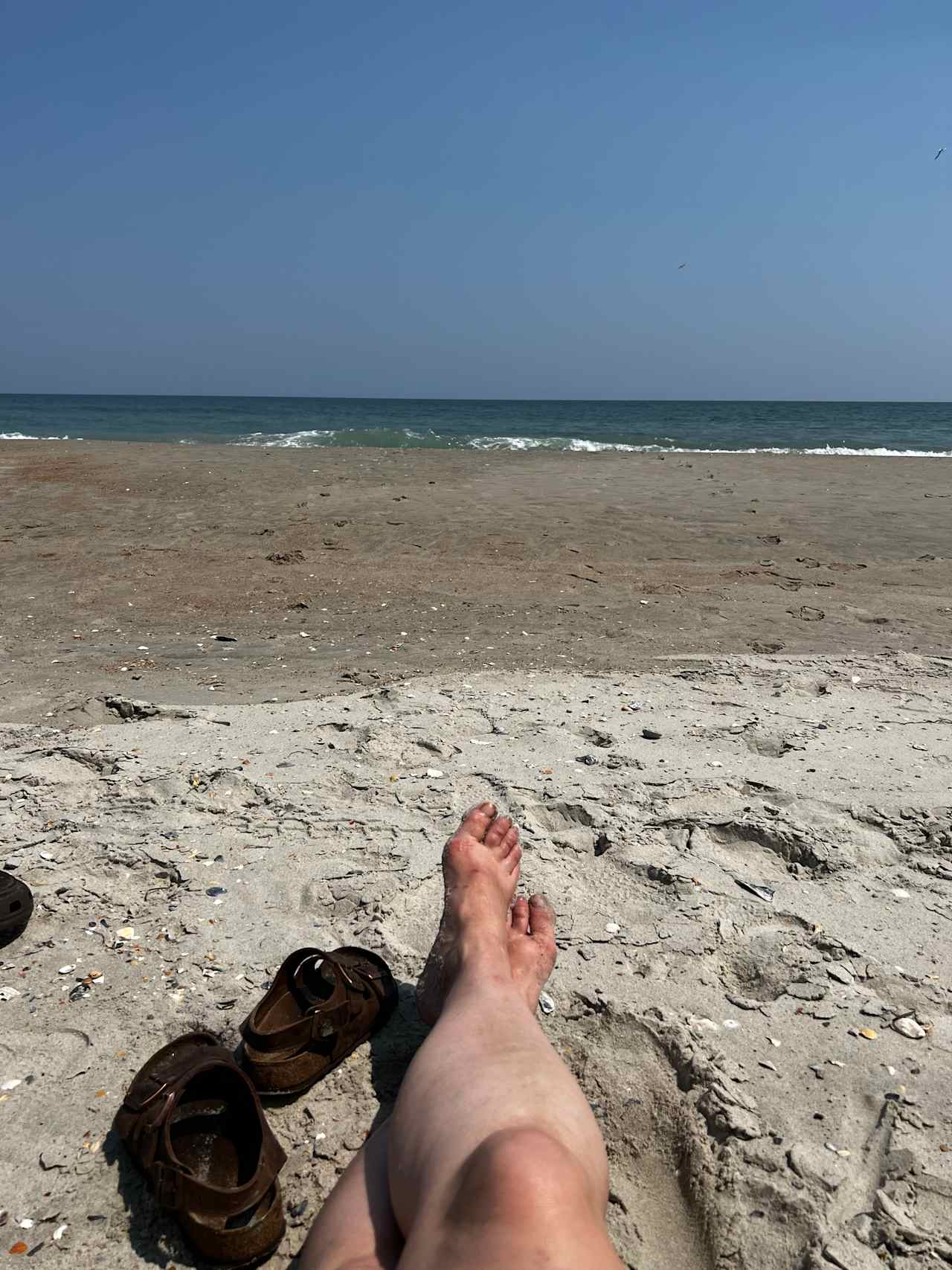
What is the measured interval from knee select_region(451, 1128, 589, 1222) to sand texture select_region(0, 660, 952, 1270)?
37cm

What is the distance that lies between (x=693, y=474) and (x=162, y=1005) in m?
10.5

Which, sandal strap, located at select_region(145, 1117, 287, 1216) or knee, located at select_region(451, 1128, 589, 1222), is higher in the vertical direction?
knee, located at select_region(451, 1128, 589, 1222)

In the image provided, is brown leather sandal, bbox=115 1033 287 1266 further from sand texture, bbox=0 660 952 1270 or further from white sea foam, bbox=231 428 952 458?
white sea foam, bbox=231 428 952 458

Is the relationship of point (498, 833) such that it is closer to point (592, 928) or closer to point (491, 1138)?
point (592, 928)

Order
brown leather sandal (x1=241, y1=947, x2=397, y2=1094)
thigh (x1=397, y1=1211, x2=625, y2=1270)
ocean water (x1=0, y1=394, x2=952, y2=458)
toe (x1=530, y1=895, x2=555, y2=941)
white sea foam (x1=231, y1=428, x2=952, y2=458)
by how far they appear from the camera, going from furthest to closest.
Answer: ocean water (x1=0, y1=394, x2=952, y2=458)
white sea foam (x1=231, y1=428, x2=952, y2=458)
toe (x1=530, y1=895, x2=555, y2=941)
brown leather sandal (x1=241, y1=947, x2=397, y2=1094)
thigh (x1=397, y1=1211, x2=625, y2=1270)

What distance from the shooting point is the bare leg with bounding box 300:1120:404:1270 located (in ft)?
4.13

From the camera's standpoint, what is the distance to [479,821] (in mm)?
2320

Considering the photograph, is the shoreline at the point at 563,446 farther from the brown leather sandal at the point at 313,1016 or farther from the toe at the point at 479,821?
the brown leather sandal at the point at 313,1016

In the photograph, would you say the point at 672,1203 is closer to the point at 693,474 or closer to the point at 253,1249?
the point at 253,1249

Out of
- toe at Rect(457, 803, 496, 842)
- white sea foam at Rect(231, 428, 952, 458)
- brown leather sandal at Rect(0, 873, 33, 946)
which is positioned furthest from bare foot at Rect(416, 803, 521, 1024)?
white sea foam at Rect(231, 428, 952, 458)

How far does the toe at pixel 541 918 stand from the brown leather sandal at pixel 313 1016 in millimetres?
334

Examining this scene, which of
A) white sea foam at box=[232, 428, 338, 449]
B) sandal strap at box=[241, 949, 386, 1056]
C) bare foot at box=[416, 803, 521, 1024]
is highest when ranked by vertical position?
white sea foam at box=[232, 428, 338, 449]

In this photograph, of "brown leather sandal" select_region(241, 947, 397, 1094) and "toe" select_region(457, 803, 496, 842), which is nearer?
"brown leather sandal" select_region(241, 947, 397, 1094)

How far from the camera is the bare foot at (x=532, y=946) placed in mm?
1864
